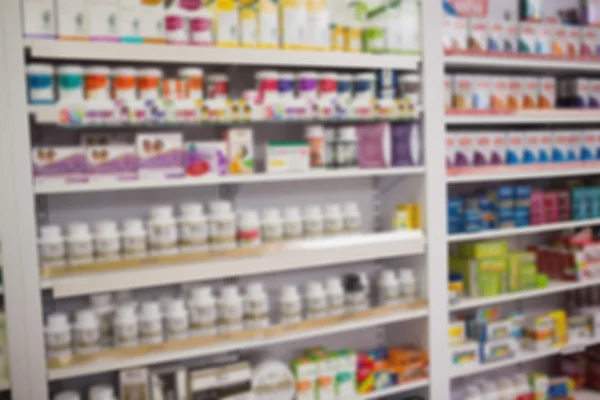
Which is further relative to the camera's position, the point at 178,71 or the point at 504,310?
the point at 504,310

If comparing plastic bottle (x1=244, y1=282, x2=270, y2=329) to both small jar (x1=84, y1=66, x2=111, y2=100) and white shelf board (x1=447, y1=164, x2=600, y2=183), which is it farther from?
white shelf board (x1=447, y1=164, x2=600, y2=183)

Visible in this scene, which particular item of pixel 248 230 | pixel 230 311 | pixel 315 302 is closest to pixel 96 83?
pixel 248 230

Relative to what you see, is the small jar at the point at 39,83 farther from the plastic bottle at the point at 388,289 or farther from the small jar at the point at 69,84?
the plastic bottle at the point at 388,289

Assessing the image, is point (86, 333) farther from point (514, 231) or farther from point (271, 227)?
point (514, 231)

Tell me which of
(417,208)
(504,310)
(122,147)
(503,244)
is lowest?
(504,310)

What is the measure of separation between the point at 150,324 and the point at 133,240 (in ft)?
1.20

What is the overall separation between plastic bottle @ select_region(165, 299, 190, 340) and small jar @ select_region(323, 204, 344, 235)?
2.59ft

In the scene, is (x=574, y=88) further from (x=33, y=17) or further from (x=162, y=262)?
(x=33, y=17)

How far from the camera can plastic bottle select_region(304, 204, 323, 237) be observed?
286 centimetres

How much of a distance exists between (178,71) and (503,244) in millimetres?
2054

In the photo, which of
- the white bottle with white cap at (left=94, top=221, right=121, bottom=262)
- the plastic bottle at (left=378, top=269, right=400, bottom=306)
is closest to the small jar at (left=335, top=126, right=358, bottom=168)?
the plastic bottle at (left=378, top=269, right=400, bottom=306)

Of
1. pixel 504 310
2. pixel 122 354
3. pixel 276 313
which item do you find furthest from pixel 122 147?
pixel 504 310

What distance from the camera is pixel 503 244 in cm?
346

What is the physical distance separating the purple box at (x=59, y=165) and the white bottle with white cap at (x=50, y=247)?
20cm
